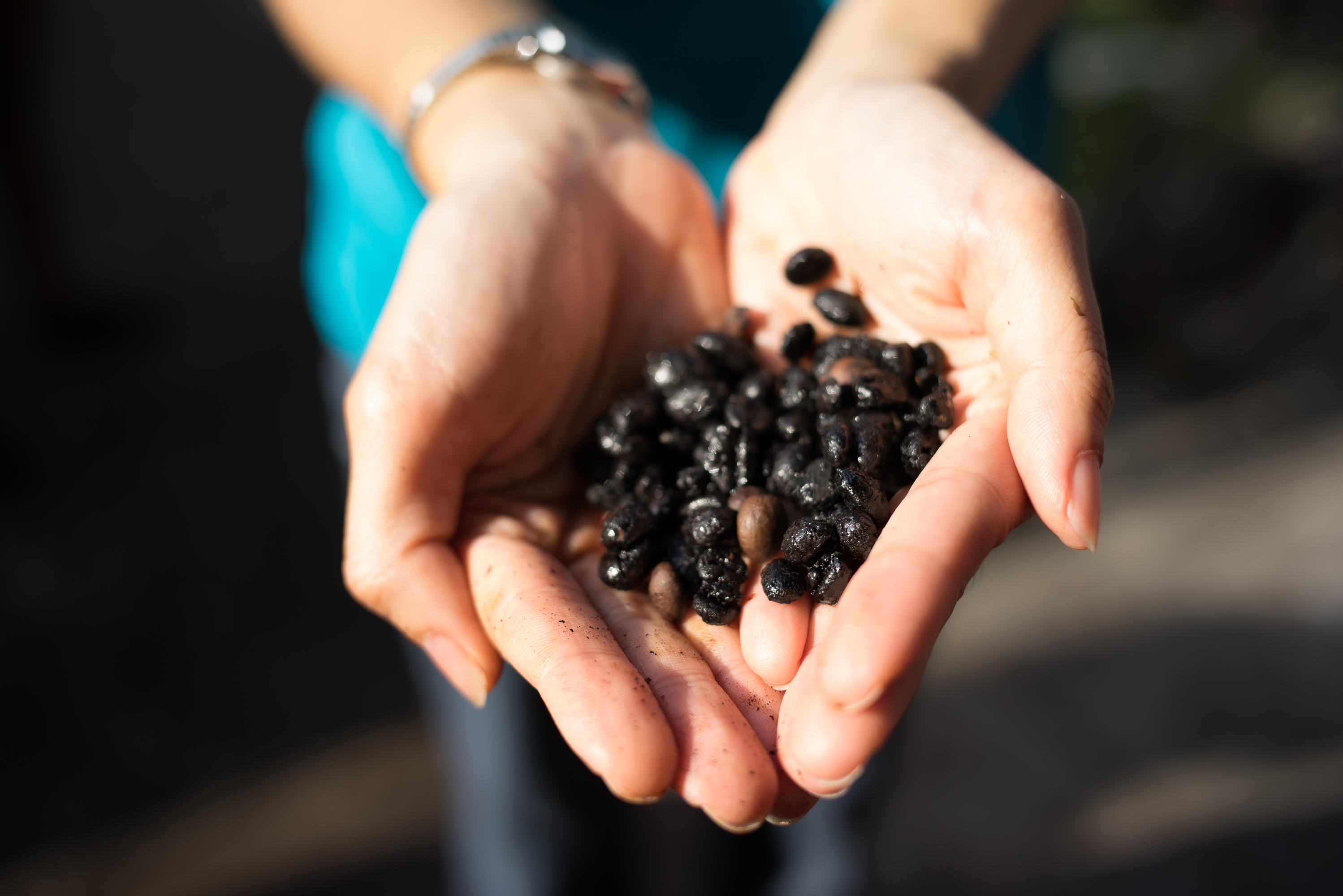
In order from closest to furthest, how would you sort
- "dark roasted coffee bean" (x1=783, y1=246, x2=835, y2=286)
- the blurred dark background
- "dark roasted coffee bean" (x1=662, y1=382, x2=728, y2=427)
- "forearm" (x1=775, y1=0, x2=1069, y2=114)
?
1. "dark roasted coffee bean" (x1=662, y1=382, x2=728, y2=427)
2. "dark roasted coffee bean" (x1=783, y1=246, x2=835, y2=286)
3. "forearm" (x1=775, y1=0, x2=1069, y2=114)
4. the blurred dark background

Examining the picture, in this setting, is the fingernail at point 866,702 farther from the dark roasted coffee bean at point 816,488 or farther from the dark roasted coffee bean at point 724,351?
the dark roasted coffee bean at point 724,351

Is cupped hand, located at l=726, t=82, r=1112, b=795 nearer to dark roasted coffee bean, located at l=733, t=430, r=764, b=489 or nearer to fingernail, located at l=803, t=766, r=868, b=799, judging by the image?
fingernail, located at l=803, t=766, r=868, b=799

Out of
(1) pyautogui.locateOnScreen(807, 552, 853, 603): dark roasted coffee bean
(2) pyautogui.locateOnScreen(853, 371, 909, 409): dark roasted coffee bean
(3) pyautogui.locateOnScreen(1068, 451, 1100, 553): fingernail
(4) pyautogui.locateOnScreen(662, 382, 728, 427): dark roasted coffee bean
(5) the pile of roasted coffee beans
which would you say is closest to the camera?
(3) pyautogui.locateOnScreen(1068, 451, 1100, 553): fingernail

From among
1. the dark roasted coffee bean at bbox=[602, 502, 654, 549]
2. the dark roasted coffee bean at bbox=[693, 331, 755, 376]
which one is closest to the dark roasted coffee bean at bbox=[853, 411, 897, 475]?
the dark roasted coffee bean at bbox=[693, 331, 755, 376]

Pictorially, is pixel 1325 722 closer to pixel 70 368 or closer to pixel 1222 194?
pixel 1222 194

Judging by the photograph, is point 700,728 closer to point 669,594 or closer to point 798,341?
point 669,594

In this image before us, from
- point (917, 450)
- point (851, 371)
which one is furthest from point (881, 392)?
point (917, 450)
